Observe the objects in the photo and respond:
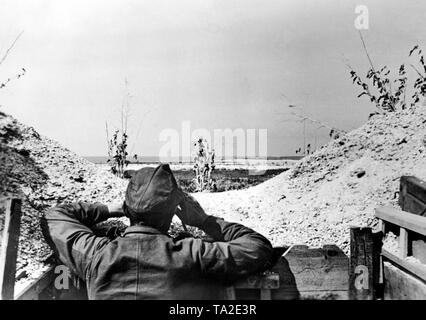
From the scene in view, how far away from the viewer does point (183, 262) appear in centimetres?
220

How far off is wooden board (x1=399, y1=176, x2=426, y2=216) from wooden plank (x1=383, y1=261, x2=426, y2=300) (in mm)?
583

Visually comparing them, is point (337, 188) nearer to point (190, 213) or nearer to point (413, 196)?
point (413, 196)

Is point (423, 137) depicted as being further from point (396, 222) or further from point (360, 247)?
point (360, 247)

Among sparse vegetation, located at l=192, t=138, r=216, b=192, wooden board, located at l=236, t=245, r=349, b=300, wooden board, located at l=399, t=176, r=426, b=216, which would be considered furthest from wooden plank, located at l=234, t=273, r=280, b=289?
sparse vegetation, located at l=192, t=138, r=216, b=192

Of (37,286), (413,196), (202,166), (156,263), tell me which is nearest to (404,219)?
(413,196)

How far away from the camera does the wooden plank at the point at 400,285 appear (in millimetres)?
2736

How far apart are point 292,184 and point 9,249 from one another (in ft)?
13.1

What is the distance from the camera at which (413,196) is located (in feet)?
11.5

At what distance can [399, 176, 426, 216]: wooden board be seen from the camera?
3.34 m

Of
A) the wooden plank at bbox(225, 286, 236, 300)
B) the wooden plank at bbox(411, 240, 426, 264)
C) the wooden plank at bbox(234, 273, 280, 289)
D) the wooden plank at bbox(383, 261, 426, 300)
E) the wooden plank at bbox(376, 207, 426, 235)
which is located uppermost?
the wooden plank at bbox(376, 207, 426, 235)

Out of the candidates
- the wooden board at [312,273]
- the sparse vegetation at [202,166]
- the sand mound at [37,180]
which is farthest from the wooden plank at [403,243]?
the sparse vegetation at [202,166]

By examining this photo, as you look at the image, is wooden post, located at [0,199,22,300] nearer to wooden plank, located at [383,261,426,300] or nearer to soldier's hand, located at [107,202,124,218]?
soldier's hand, located at [107,202,124,218]
